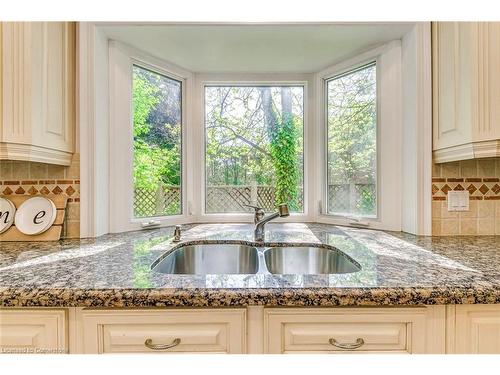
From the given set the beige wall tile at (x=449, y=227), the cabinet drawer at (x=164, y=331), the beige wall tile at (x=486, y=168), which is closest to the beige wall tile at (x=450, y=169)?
the beige wall tile at (x=486, y=168)

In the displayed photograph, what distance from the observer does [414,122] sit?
4.56 ft

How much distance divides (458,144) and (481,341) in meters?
0.79

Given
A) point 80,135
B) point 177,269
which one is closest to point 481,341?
point 177,269

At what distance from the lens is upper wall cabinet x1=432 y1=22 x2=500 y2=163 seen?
42.3 inches

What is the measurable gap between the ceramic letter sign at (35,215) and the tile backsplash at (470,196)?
1925 mm

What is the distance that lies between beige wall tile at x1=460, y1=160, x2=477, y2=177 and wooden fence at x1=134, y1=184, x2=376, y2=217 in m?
0.43

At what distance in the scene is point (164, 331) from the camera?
0.77 meters

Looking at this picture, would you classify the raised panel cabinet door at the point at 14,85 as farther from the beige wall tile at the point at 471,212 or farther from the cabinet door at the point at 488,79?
the beige wall tile at the point at 471,212

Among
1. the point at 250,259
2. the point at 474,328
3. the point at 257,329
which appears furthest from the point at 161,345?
the point at 474,328

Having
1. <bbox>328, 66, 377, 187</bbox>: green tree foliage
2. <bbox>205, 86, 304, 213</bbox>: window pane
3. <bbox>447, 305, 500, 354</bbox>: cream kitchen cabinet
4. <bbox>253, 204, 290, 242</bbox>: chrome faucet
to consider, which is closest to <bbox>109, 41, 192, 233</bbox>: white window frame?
<bbox>205, 86, 304, 213</bbox>: window pane

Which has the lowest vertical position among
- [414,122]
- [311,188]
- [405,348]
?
[405,348]

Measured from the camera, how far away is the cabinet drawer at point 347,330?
2.52 ft

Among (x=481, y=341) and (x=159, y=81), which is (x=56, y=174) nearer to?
(x=159, y=81)

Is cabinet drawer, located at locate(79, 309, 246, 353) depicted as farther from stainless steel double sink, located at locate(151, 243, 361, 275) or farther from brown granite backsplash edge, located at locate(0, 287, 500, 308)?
stainless steel double sink, located at locate(151, 243, 361, 275)
